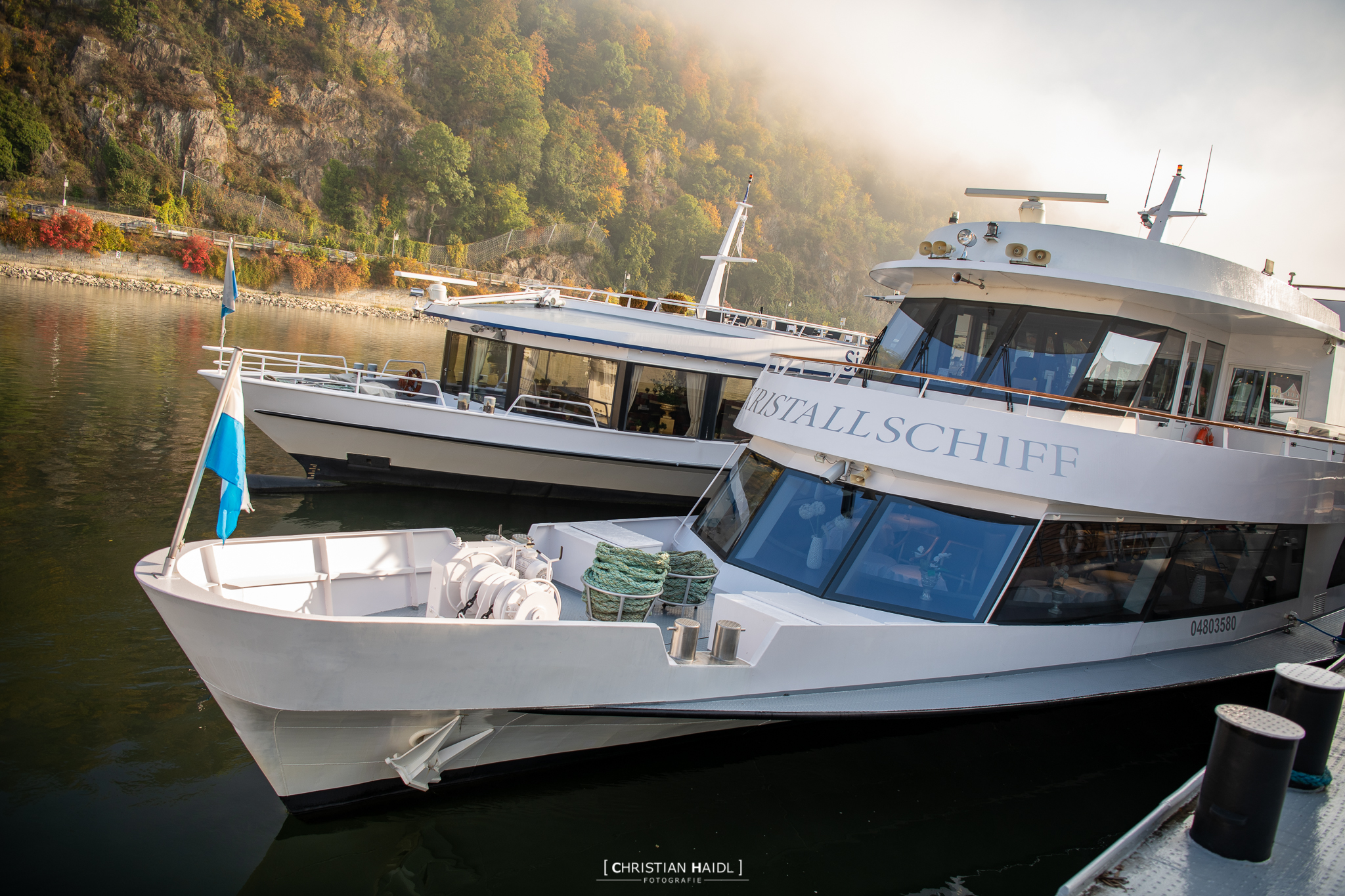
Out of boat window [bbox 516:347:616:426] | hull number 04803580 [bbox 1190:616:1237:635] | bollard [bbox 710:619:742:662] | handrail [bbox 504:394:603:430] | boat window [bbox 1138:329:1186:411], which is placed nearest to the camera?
bollard [bbox 710:619:742:662]

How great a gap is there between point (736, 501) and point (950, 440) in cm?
217

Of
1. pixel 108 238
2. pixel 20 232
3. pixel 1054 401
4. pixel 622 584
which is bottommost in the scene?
pixel 622 584

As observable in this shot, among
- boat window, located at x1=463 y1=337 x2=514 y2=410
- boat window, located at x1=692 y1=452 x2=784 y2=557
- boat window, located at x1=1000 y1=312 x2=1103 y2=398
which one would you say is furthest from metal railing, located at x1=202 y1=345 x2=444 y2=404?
boat window, located at x1=1000 y1=312 x2=1103 y2=398

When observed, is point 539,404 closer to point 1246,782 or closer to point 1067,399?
point 1067,399

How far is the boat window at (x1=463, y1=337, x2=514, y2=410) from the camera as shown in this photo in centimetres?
1356

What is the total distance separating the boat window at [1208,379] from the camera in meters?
8.27

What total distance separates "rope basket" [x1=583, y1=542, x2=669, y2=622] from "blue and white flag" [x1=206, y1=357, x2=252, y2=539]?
2401 mm

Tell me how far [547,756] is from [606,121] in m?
129

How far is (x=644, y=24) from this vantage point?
150m

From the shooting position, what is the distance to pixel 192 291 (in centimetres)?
5012

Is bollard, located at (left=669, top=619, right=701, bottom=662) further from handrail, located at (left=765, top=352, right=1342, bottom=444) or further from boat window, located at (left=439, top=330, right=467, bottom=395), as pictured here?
boat window, located at (left=439, top=330, right=467, bottom=395)

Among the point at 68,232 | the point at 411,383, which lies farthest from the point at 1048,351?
the point at 68,232

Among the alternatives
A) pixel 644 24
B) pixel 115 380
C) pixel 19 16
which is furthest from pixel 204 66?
pixel 644 24

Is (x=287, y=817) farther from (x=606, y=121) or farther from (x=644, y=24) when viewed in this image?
(x=644, y=24)
